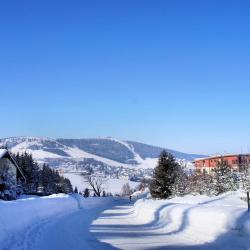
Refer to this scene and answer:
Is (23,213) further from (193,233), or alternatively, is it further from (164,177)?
(164,177)

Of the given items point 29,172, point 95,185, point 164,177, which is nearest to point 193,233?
point 164,177

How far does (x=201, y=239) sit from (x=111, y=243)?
285cm

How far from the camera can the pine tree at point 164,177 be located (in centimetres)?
6397

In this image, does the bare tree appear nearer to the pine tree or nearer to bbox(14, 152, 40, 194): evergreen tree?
bbox(14, 152, 40, 194): evergreen tree

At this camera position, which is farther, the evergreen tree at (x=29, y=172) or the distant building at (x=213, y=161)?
the distant building at (x=213, y=161)

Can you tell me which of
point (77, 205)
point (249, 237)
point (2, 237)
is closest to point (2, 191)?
point (77, 205)

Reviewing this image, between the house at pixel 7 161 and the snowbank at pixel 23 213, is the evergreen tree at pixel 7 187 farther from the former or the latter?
the snowbank at pixel 23 213

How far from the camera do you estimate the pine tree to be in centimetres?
6397

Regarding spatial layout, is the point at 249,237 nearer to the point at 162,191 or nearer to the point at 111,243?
the point at 111,243

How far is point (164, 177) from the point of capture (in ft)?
211

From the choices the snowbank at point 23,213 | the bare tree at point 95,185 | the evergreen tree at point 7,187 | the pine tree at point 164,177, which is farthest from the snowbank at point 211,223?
the bare tree at point 95,185

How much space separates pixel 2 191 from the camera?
1891 inches

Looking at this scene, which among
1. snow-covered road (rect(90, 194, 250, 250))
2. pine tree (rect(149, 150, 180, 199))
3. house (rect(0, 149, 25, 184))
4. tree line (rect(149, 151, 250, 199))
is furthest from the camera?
pine tree (rect(149, 150, 180, 199))

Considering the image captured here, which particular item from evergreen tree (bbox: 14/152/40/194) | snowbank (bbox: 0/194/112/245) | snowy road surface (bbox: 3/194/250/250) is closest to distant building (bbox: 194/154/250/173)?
evergreen tree (bbox: 14/152/40/194)
